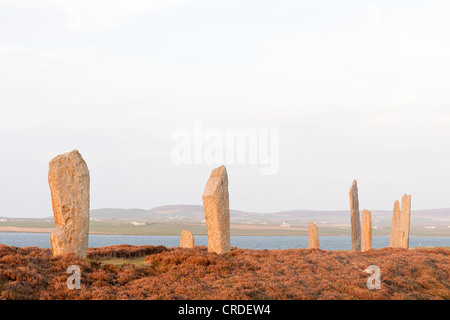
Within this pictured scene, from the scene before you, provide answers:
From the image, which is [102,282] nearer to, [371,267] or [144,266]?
[144,266]

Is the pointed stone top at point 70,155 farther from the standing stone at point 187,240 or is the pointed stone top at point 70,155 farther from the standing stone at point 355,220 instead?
the standing stone at point 355,220

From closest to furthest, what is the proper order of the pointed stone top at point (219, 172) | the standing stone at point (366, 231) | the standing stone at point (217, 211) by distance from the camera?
1. the standing stone at point (217, 211)
2. the pointed stone top at point (219, 172)
3. the standing stone at point (366, 231)

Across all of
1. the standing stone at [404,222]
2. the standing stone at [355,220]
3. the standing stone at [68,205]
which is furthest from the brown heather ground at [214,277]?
the standing stone at [404,222]

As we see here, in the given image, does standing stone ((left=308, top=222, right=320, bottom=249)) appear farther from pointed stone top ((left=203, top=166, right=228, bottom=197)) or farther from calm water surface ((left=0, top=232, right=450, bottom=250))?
calm water surface ((left=0, top=232, right=450, bottom=250))

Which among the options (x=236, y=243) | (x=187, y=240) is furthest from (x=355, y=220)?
(x=236, y=243)

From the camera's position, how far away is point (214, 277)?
1686cm

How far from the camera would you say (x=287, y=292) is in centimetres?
1566

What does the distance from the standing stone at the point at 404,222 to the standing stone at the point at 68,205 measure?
2421cm

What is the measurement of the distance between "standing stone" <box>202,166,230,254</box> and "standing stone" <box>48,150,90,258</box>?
18.9 ft

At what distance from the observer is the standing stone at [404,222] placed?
33625 millimetres

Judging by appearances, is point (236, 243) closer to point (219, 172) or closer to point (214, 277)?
point (219, 172)

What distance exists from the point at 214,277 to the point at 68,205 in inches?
263
